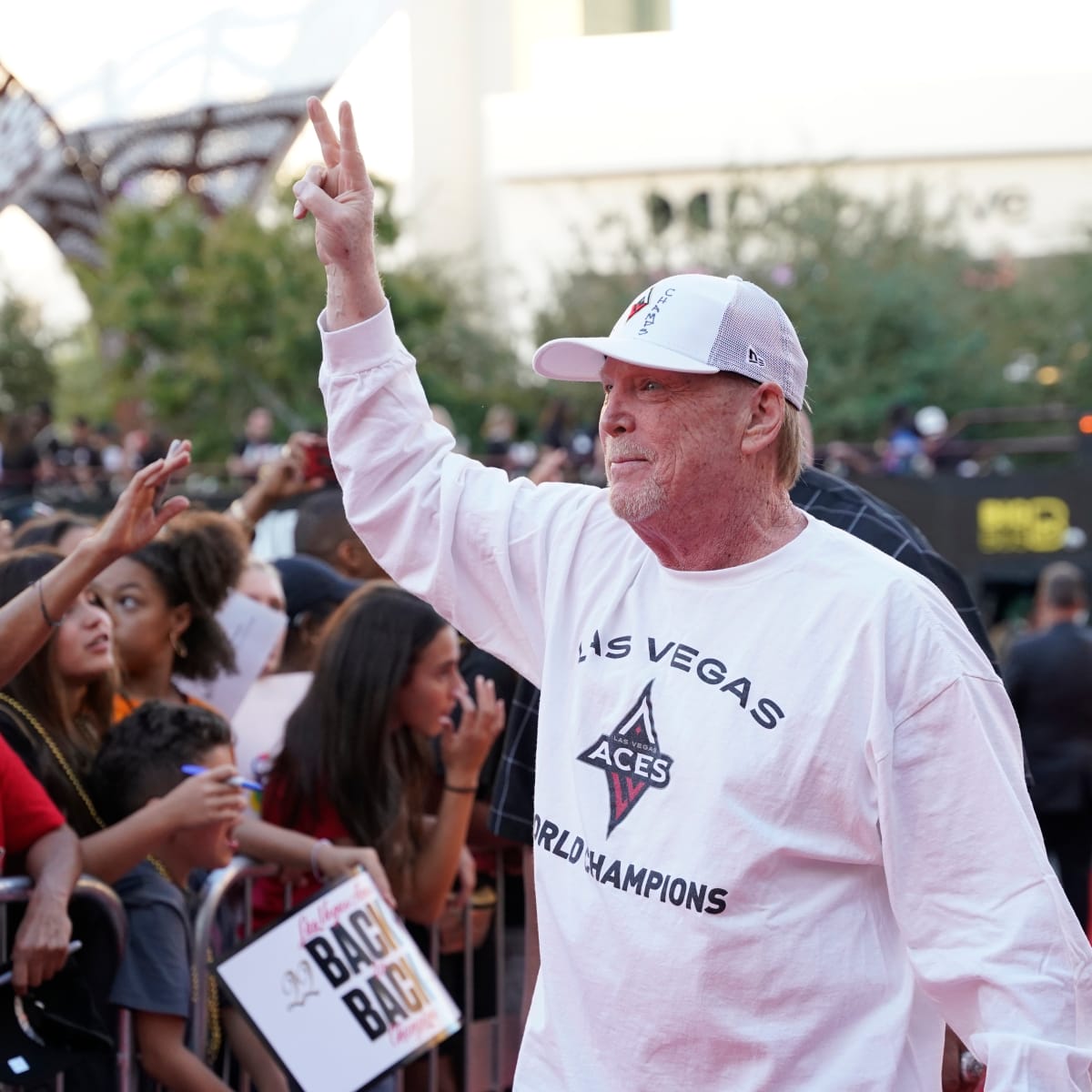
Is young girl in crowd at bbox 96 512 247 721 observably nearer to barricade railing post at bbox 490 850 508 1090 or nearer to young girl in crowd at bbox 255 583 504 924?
young girl in crowd at bbox 255 583 504 924

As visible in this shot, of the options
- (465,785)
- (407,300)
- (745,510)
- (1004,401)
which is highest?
(745,510)

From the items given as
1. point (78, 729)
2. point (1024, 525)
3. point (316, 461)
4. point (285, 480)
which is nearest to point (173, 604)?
point (316, 461)

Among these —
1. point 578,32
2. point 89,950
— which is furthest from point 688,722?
point 578,32

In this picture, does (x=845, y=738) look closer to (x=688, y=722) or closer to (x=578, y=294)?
(x=688, y=722)

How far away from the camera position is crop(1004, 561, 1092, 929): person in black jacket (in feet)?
31.8

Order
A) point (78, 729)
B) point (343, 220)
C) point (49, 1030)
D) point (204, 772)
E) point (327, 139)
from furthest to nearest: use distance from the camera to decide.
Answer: point (78, 729) → point (204, 772) → point (49, 1030) → point (327, 139) → point (343, 220)

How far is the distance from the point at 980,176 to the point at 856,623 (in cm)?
4725

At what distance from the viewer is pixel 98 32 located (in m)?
49.0

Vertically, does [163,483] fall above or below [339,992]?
above

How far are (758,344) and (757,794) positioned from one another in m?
0.78

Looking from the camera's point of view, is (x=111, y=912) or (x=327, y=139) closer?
(x=327, y=139)

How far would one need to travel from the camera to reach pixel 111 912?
401 centimetres

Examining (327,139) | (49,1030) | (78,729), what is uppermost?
(327,139)

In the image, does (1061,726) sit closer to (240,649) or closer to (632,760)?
(240,649)
